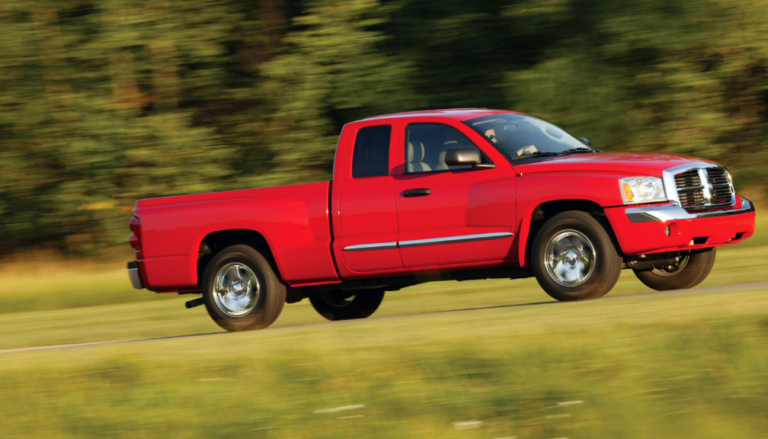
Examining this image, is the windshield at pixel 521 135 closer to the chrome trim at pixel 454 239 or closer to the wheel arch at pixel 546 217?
the wheel arch at pixel 546 217

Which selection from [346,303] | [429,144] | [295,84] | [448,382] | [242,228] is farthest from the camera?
[295,84]

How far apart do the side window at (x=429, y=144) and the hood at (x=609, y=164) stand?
2.18ft

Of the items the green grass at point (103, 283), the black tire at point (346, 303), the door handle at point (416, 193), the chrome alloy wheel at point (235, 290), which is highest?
the door handle at point (416, 193)

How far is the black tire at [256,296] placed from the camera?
399 inches

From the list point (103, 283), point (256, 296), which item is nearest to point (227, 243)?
point (256, 296)

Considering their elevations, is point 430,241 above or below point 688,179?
below

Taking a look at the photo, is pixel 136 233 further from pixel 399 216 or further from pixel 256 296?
pixel 399 216

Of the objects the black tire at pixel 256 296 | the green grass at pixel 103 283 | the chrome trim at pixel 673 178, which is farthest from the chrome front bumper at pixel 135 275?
the chrome trim at pixel 673 178

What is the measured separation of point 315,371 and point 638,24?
13.4 m

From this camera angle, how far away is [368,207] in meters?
9.70

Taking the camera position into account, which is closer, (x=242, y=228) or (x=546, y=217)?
(x=546, y=217)

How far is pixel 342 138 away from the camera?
33.3 ft

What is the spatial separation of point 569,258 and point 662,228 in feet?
2.71

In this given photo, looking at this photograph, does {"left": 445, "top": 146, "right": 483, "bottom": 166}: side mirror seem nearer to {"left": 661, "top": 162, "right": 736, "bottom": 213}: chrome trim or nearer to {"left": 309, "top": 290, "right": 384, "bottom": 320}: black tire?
{"left": 661, "top": 162, "right": 736, "bottom": 213}: chrome trim
